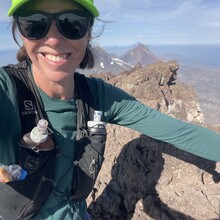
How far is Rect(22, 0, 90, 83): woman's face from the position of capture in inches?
126

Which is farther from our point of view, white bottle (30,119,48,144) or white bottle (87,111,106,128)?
white bottle (87,111,106,128)

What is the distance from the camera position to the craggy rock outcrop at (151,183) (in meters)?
5.32

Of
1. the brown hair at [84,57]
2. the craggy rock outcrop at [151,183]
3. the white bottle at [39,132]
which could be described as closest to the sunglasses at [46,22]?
the brown hair at [84,57]

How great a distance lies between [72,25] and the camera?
3.32m

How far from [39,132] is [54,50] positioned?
919 mm

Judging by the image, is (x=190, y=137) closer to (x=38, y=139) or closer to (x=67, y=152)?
(x=67, y=152)

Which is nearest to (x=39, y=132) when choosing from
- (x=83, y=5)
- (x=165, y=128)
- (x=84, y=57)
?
(x=83, y=5)

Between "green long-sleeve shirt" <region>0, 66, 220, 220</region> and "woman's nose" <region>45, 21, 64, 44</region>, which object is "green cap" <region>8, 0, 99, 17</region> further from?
"green long-sleeve shirt" <region>0, 66, 220, 220</region>

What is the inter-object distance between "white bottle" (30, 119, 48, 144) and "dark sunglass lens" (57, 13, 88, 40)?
97cm

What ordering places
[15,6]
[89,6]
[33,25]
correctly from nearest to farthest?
[15,6] → [33,25] → [89,6]

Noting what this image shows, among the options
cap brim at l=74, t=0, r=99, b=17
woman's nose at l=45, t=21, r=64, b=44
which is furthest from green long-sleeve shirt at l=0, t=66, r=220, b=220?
cap brim at l=74, t=0, r=99, b=17

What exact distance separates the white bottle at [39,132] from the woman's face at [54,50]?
2.05ft

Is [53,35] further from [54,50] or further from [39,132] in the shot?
[39,132]

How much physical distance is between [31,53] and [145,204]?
3.42 m
